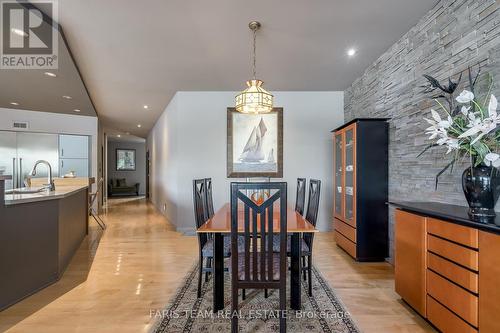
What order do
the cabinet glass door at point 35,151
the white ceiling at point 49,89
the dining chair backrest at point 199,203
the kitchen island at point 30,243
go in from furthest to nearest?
the cabinet glass door at point 35,151 < the white ceiling at point 49,89 < the dining chair backrest at point 199,203 < the kitchen island at point 30,243

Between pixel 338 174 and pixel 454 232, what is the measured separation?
2.36 m

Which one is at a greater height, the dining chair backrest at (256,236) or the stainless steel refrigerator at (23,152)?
the stainless steel refrigerator at (23,152)

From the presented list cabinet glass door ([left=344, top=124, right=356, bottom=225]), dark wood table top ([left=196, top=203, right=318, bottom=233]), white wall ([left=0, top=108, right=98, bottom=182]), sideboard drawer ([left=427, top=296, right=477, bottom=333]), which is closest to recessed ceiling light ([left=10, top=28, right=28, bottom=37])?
dark wood table top ([left=196, top=203, right=318, bottom=233])

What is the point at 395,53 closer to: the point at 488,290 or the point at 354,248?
the point at 354,248

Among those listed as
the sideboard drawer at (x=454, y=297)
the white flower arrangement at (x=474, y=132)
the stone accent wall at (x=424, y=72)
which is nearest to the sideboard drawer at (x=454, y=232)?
the sideboard drawer at (x=454, y=297)

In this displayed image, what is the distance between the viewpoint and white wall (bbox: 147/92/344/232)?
4945 millimetres

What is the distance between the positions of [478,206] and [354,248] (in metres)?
1.88

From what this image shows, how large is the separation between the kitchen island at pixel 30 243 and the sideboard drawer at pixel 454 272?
3412mm

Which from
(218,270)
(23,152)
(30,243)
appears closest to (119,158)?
(23,152)

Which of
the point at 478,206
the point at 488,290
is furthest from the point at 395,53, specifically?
the point at 488,290

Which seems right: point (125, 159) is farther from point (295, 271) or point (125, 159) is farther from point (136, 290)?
point (295, 271)

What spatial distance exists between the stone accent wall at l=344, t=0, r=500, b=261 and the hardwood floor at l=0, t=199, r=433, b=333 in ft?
3.23

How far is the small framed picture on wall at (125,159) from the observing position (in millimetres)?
12586

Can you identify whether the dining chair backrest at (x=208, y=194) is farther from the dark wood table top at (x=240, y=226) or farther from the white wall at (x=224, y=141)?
the white wall at (x=224, y=141)
